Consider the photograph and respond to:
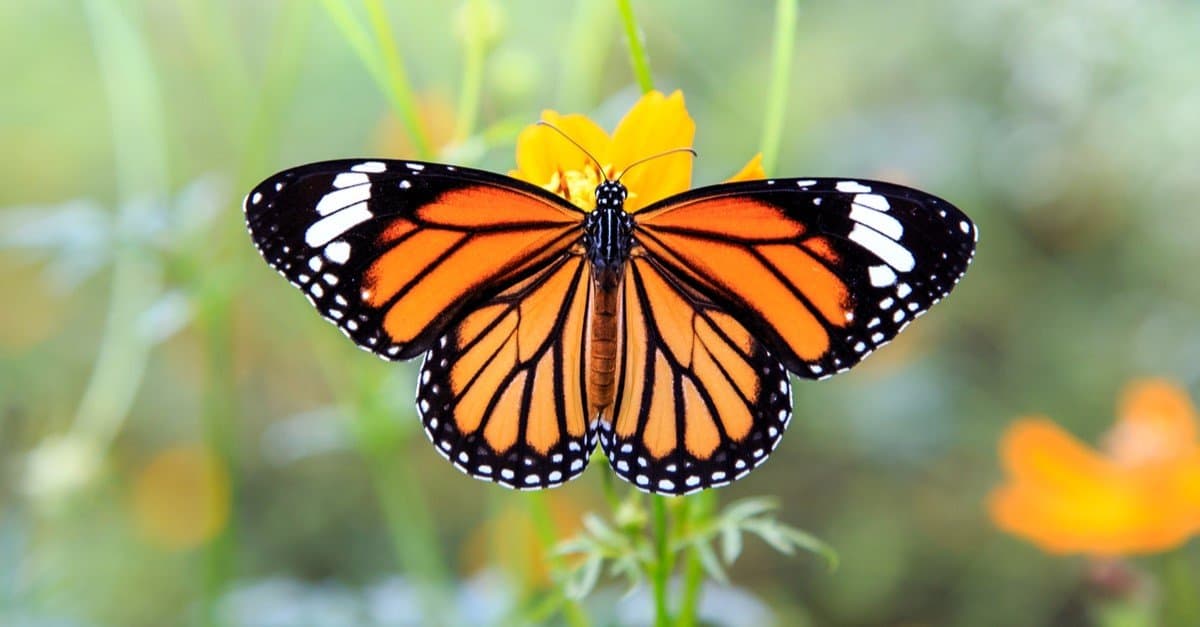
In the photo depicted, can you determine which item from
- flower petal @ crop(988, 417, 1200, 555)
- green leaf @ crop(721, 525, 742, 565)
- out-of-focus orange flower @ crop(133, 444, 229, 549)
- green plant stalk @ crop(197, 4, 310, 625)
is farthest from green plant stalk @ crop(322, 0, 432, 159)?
out-of-focus orange flower @ crop(133, 444, 229, 549)

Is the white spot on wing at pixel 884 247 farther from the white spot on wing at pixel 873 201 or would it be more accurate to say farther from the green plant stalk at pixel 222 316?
the green plant stalk at pixel 222 316

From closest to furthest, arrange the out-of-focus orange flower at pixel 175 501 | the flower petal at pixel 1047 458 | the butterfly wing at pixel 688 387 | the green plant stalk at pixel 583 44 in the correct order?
1. the butterfly wing at pixel 688 387
2. the green plant stalk at pixel 583 44
3. the flower petal at pixel 1047 458
4. the out-of-focus orange flower at pixel 175 501

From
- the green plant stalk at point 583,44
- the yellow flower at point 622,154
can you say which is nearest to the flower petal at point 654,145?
the yellow flower at point 622,154

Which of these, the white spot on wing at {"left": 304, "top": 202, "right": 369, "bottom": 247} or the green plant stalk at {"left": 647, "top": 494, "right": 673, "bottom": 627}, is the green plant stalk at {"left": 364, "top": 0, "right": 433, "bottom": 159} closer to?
the white spot on wing at {"left": 304, "top": 202, "right": 369, "bottom": 247}

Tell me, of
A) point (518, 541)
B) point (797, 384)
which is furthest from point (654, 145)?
point (797, 384)

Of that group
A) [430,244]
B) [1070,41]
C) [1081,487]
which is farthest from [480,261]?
[1070,41]

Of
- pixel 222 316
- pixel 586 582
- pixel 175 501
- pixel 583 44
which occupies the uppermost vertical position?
pixel 175 501

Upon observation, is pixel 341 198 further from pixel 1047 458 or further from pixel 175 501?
pixel 175 501
